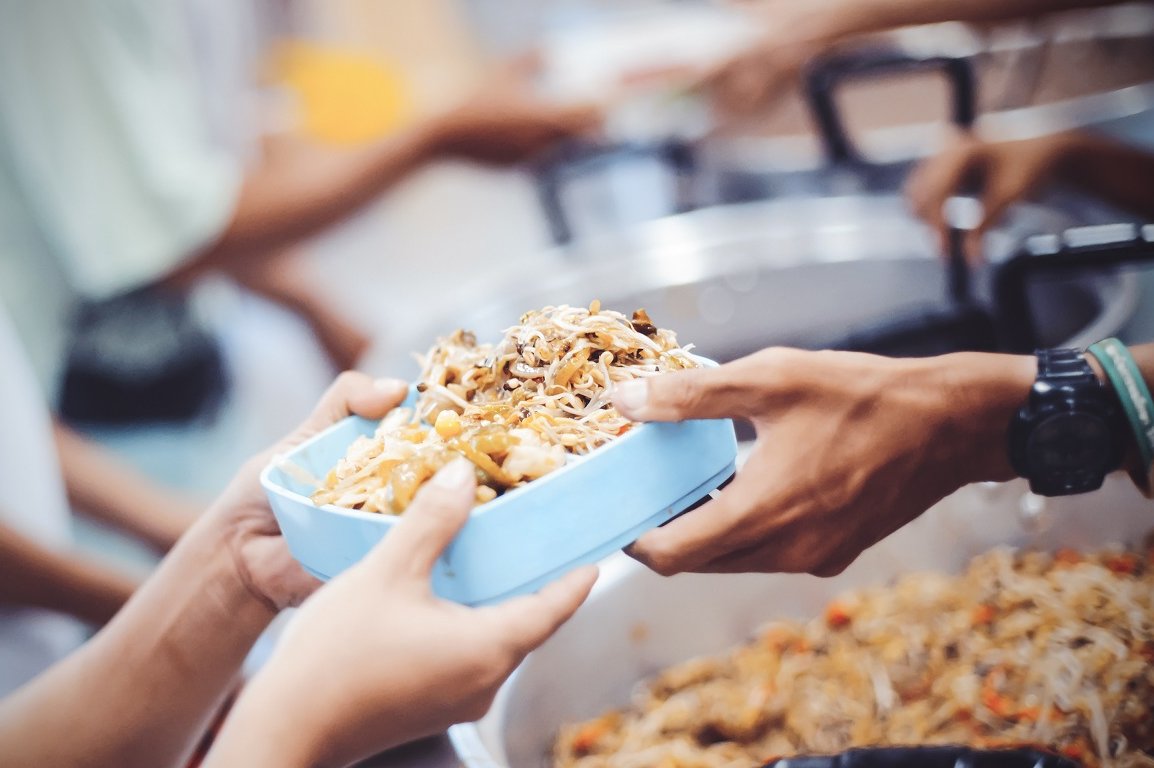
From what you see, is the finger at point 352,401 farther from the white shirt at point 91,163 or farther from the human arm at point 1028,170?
the white shirt at point 91,163

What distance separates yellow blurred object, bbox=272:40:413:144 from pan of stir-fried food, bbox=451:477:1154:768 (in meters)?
1.53

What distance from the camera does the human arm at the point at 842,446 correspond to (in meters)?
0.58

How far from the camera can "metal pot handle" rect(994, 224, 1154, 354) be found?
2.18 ft

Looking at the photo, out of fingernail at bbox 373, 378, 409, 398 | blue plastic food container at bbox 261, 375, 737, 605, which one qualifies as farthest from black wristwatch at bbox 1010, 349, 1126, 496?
fingernail at bbox 373, 378, 409, 398

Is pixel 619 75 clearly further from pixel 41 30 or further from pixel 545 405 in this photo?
pixel 545 405

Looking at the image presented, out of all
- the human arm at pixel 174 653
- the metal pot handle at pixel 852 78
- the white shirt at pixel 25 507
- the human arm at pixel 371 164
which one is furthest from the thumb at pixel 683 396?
the human arm at pixel 371 164

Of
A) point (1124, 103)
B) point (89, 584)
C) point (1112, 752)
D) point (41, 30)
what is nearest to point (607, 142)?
point (1124, 103)

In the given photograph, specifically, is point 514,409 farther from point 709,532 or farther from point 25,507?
point 25,507

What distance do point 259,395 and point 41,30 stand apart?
61cm

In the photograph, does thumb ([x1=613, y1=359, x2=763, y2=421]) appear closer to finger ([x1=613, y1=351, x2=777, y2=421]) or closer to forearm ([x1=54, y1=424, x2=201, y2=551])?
finger ([x1=613, y1=351, x2=777, y2=421])

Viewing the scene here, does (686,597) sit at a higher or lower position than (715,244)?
lower

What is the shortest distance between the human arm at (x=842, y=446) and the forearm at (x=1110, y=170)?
1.64 feet

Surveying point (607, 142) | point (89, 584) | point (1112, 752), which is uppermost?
point (607, 142)

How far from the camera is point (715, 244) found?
1297 mm
